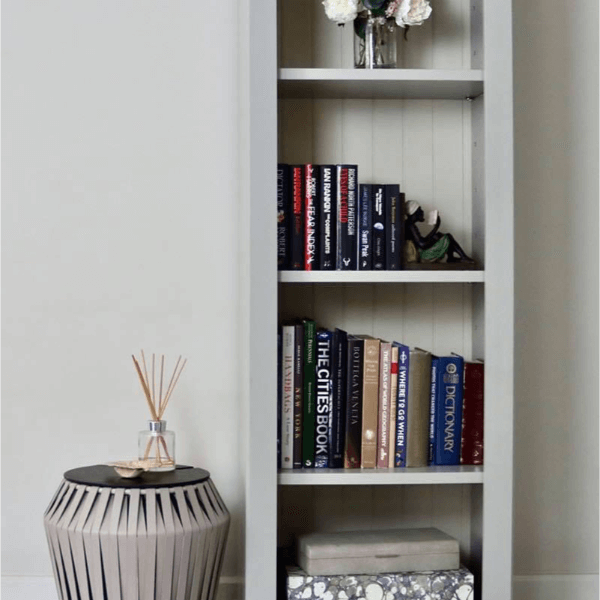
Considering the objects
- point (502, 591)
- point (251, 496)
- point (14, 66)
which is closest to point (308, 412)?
point (251, 496)

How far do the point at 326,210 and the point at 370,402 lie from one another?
0.42m

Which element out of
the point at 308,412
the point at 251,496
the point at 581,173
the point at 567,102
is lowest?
the point at 251,496

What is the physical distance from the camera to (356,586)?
1.93m

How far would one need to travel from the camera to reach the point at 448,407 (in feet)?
6.65

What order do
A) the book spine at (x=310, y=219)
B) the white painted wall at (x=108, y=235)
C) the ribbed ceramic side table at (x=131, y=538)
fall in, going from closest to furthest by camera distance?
the ribbed ceramic side table at (x=131, y=538), the book spine at (x=310, y=219), the white painted wall at (x=108, y=235)

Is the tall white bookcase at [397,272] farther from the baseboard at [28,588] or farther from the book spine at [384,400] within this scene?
the baseboard at [28,588]

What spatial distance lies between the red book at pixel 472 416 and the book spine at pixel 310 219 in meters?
0.41

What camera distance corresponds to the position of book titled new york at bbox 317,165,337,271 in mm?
1993

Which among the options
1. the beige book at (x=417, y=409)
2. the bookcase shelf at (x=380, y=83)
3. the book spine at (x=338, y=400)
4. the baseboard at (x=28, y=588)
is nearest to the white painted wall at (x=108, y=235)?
the baseboard at (x=28, y=588)

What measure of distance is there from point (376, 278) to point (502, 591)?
698 millimetres

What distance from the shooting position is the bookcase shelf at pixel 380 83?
1.98 m

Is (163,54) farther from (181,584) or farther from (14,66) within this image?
(181,584)

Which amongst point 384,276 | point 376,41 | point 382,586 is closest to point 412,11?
point 376,41

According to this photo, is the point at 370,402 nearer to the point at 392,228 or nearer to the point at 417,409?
the point at 417,409
